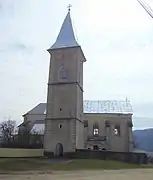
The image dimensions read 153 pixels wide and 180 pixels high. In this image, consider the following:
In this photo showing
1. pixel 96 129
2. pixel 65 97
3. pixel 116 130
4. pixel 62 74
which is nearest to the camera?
pixel 65 97

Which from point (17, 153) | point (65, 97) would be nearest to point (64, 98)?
point (65, 97)

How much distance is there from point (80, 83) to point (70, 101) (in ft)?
16.4

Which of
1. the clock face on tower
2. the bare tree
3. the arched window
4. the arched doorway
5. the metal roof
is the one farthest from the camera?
the metal roof

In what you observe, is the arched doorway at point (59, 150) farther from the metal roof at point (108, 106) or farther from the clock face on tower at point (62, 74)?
the metal roof at point (108, 106)

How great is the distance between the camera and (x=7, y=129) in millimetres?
74438

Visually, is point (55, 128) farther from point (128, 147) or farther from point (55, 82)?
point (128, 147)

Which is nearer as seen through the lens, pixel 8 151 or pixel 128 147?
pixel 8 151

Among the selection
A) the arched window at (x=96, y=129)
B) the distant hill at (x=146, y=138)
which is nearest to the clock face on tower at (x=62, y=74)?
the arched window at (x=96, y=129)

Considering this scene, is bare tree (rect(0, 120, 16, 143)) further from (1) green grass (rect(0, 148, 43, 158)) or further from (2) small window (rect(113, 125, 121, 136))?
(2) small window (rect(113, 125, 121, 136))

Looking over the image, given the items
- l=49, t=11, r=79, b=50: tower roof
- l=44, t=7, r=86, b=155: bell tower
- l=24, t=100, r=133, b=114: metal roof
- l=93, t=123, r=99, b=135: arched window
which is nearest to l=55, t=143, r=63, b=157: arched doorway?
l=44, t=7, r=86, b=155: bell tower

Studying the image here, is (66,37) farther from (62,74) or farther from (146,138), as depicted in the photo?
(146,138)

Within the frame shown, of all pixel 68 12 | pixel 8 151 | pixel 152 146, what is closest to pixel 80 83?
pixel 68 12

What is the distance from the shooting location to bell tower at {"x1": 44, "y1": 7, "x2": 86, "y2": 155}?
164 feet

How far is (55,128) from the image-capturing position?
166 feet
